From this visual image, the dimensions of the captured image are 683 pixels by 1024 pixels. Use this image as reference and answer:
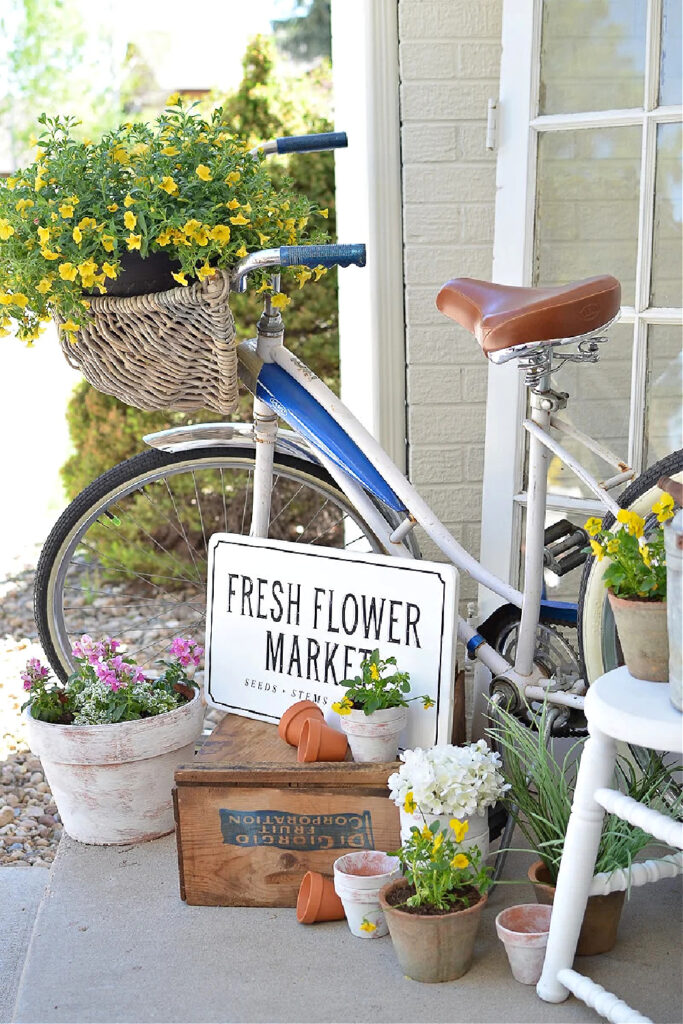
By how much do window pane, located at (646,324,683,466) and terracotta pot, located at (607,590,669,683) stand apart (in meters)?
0.82

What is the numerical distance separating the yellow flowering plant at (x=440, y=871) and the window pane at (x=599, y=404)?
0.99 meters

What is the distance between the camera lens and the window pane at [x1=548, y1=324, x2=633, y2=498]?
2344mm

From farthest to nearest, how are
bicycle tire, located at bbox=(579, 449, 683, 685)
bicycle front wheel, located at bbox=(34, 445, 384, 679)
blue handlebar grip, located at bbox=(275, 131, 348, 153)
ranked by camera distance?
bicycle front wheel, located at bbox=(34, 445, 384, 679) → blue handlebar grip, located at bbox=(275, 131, 348, 153) → bicycle tire, located at bbox=(579, 449, 683, 685)

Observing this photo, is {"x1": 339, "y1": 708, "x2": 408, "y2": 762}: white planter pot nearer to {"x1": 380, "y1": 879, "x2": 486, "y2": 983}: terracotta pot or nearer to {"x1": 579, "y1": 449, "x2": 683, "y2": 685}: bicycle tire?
{"x1": 380, "y1": 879, "x2": 486, "y2": 983}: terracotta pot

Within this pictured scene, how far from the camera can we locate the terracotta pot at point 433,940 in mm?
1650

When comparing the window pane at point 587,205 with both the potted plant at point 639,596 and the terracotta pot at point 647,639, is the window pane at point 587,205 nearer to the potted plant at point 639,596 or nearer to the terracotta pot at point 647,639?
the potted plant at point 639,596

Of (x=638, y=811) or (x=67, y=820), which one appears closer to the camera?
(x=638, y=811)

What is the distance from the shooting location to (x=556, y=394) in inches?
77.3

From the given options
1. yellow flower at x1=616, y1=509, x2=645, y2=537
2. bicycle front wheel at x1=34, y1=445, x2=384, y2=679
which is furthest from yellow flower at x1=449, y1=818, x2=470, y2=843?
bicycle front wheel at x1=34, y1=445, x2=384, y2=679

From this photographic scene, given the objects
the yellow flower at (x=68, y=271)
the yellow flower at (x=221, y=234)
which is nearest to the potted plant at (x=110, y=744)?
the yellow flower at (x=68, y=271)

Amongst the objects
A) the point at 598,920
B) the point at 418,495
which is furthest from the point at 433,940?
the point at 418,495

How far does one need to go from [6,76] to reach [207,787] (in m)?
10.5

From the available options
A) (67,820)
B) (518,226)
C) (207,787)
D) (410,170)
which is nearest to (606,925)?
(207,787)

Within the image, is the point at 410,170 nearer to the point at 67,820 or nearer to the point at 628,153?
the point at 628,153
